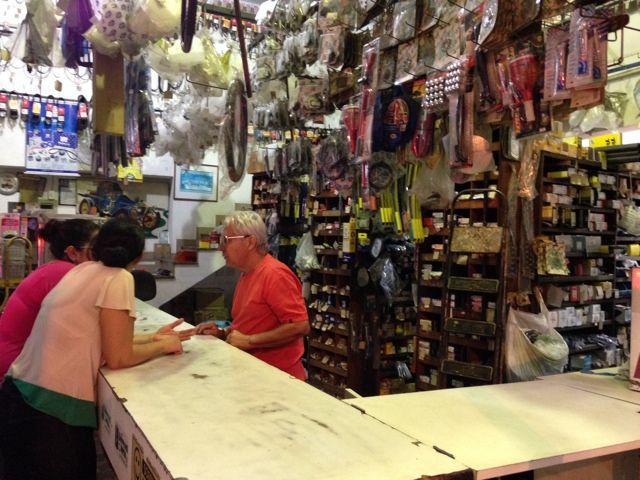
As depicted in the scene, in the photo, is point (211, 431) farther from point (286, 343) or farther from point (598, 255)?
point (598, 255)

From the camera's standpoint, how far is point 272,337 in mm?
2568

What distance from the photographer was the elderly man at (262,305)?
2.60 meters

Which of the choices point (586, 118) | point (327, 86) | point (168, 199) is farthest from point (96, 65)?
point (168, 199)

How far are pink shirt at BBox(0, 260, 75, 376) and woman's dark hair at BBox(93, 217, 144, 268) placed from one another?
53 centimetres

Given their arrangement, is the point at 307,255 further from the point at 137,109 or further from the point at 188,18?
the point at 188,18

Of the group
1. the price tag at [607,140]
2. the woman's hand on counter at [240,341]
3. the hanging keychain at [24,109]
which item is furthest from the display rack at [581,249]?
the hanging keychain at [24,109]

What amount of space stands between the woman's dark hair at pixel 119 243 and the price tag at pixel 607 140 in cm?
480

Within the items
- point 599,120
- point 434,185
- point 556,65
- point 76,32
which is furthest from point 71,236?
point 599,120

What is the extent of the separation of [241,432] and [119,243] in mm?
1036

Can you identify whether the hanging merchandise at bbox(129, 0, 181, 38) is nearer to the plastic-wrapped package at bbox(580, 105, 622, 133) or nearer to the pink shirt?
the pink shirt

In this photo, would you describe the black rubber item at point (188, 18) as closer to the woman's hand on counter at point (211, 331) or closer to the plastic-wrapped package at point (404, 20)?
the plastic-wrapped package at point (404, 20)

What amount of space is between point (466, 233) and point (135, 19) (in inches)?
102

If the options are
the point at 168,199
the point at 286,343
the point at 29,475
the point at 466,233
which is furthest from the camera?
the point at 168,199

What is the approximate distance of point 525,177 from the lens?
3730 millimetres
